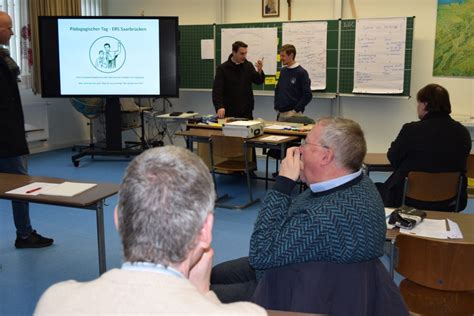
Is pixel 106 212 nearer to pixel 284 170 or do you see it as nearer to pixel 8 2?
pixel 284 170

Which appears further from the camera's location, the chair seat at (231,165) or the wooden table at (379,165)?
the chair seat at (231,165)

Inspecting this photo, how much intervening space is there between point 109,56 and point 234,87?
1682 millimetres

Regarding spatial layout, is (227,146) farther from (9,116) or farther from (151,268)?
(151,268)

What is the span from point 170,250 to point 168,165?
6.4 inches

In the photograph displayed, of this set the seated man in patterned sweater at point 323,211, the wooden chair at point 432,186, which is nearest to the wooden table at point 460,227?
the seated man in patterned sweater at point 323,211

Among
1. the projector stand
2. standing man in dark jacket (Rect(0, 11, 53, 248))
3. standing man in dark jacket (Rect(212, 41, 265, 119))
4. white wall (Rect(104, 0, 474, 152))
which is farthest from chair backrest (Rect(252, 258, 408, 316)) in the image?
the projector stand

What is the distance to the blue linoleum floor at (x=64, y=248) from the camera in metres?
3.33

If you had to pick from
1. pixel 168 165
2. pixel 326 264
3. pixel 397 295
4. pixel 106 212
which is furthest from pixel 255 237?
pixel 106 212

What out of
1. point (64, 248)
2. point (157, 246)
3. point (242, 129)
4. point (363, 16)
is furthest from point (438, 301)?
point (363, 16)

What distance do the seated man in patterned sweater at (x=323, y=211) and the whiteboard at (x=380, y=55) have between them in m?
4.92

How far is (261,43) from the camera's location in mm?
7328

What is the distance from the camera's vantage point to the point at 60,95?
22.5 feet

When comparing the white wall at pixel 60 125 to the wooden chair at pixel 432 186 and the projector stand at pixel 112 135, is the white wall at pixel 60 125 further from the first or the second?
the wooden chair at pixel 432 186

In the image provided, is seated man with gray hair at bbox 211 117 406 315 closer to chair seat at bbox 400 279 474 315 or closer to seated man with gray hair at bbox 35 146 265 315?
chair seat at bbox 400 279 474 315
